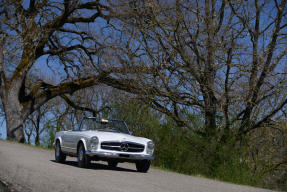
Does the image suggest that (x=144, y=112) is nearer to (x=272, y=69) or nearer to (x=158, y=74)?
(x=158, y=74)

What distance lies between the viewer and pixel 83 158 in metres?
11.6

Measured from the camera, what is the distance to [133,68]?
16156 millimetres

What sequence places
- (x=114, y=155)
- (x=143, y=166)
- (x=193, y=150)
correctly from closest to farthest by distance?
1. (x=114, y=155)
2. (x=143, y=166)
3. (x=193, y=150)

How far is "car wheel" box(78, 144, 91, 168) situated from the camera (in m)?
11.5

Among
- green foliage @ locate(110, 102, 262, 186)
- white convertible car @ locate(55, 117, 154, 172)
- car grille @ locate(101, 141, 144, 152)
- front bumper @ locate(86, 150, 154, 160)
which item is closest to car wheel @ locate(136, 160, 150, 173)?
white convertible car @ locate(55, 117, 154, 172)

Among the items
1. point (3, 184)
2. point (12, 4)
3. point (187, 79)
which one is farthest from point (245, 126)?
point (12, 4)

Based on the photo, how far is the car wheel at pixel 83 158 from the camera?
1146 centimetres

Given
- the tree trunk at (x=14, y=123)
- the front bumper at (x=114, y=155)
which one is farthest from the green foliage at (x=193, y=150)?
the tree trunk at (x=14, y=123)

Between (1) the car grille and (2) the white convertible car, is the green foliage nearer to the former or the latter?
(2) the white convertible car

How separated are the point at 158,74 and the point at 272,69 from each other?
13.7 ft

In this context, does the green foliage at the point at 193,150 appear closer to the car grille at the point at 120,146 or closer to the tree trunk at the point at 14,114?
the car grille at the point at 120,146

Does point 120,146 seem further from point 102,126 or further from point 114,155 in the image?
point 102,126

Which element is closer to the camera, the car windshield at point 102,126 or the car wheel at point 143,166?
the car wheel at point 143,166

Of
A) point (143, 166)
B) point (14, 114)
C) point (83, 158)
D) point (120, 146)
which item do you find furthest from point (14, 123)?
point (120, 146)
